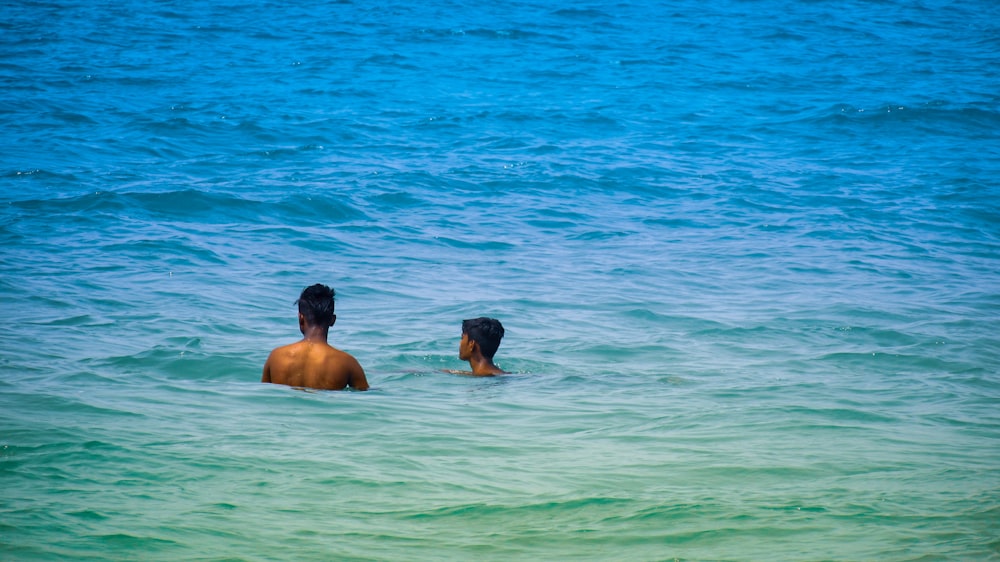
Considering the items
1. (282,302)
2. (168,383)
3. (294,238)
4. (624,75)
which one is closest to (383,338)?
(282,302)

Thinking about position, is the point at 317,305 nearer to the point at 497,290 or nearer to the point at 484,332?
the point at 484,332

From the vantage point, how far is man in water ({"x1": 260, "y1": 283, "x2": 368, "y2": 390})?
788 centimetres

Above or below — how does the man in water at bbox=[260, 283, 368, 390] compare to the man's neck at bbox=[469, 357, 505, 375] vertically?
above

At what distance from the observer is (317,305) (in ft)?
26.0

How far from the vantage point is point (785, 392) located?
325 inches

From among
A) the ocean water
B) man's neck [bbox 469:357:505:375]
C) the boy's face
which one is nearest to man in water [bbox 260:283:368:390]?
the ocean water

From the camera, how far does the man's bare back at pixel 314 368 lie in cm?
788

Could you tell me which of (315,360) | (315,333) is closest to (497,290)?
(315,333)

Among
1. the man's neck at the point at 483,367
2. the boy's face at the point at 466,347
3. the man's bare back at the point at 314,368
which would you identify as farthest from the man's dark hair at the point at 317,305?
the man's neck at the point at 483,367

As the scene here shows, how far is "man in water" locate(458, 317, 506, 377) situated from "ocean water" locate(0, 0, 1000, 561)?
0.19m

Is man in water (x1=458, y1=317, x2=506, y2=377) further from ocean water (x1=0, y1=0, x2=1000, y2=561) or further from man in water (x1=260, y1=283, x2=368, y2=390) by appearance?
man in water (x1=260, y1=283, x2=368, y2=390)

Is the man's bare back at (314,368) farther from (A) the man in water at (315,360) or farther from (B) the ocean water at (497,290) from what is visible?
(B) the ocean water at (497,290)

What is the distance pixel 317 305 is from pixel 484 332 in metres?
1.62

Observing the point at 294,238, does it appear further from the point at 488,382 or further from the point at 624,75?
the point at 624,75
